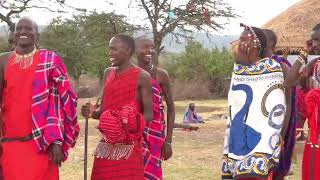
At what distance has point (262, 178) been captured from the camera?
14.2ft

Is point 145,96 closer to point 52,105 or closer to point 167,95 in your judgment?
point 52,105

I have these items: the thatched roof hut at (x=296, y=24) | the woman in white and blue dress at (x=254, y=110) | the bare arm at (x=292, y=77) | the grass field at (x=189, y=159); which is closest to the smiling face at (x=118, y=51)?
the woman in white and blue dress at (x=254, y=110)

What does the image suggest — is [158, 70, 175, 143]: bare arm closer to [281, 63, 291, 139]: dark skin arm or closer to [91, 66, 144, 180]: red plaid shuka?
[91, 66, 144, 180]: red plaid shuka

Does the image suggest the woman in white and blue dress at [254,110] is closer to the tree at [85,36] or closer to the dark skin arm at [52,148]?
the dark skin arm at [52,148]

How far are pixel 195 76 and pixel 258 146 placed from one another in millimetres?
33957

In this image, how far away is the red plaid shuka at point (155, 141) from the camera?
4.88 metres

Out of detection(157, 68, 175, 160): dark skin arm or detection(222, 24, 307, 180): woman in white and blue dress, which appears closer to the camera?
detection(222, 24, 307, 180): woman in white and blue dress

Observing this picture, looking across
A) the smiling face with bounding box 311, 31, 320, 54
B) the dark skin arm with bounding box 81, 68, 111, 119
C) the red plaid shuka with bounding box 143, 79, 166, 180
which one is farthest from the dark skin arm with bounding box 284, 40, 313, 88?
the dark skin arm with bounding box 81, 68, 111, 119

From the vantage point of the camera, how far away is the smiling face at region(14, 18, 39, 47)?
13.8ft

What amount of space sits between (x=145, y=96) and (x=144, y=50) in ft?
2.89

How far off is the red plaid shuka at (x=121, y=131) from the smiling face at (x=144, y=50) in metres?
0.76

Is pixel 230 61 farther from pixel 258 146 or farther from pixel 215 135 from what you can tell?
pixel 258 146

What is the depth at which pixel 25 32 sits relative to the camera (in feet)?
13.8

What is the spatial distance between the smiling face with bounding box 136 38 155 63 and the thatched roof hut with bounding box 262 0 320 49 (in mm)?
9064
